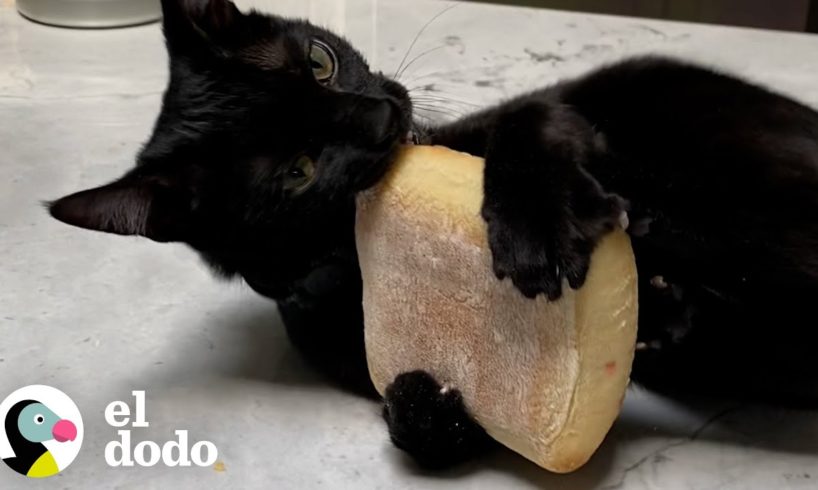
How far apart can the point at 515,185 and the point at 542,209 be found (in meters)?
0.04

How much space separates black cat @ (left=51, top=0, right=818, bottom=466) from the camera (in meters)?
0.84

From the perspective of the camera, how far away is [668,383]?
97 centimetres

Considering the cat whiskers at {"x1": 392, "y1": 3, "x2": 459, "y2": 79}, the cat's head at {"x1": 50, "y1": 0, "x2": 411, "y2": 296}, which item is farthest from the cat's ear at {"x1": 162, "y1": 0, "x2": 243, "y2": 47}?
the cat whiskers at {"x1": 392, "y1": 3, "x2": 459, "y2": 79}

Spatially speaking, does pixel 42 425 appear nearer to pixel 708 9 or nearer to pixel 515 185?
pixel 515 185

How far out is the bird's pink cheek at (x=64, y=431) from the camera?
942mm

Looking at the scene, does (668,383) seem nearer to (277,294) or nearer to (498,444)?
(498,444)

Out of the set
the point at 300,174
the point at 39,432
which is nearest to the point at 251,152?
the point at 300,174

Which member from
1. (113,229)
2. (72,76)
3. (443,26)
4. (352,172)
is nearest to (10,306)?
(113,229)

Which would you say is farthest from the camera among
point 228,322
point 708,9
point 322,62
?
point 708,9

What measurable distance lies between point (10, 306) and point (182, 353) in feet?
0.80

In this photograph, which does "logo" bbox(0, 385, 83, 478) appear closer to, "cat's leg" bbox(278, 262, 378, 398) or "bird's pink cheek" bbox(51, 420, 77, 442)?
"bird's pink cheek" bbox(51, 420, 77, 442)

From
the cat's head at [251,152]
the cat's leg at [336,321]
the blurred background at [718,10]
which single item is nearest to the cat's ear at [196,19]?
the cat's head at [251,152]

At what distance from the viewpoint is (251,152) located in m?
0.89

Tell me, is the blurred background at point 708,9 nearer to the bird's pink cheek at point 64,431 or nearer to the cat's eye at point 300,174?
the cat's eye at point 300,174
